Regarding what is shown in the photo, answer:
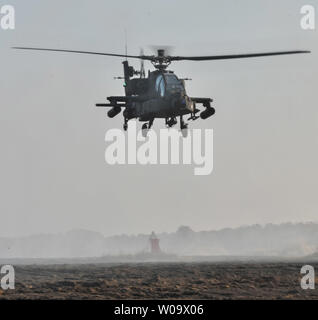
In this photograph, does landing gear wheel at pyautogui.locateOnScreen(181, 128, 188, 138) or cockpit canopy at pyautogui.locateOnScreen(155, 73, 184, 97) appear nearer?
cockpit canopy at pyautogui.locateOnScreen(155, 73, 184, 97)

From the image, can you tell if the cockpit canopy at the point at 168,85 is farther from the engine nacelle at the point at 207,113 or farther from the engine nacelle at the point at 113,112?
the engine nacelle at the point at 113,112

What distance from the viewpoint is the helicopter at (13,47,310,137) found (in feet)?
139

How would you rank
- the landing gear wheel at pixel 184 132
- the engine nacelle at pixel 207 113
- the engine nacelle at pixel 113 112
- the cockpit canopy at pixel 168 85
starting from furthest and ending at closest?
1. the engine nacelle at pixel 113 112
2. the engine nacelle at pixel 207 113
3. the landing gear wheel at pixel 184 132
4. the cockpit canopy at pixel 168 85

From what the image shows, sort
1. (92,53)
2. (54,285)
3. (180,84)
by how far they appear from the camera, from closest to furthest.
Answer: (92,53), (180,84), (54,285)

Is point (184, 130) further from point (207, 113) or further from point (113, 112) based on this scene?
point (113, 112)

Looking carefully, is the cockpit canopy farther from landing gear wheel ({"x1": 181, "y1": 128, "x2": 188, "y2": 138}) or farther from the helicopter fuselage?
landing gear wheel ({"x1": 181, "y1": 128, "x2": 188, "y2": 138})

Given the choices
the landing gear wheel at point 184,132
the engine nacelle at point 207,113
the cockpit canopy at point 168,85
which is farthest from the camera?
the engine nacelle at point 207,113

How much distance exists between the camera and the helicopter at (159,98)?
139 ft

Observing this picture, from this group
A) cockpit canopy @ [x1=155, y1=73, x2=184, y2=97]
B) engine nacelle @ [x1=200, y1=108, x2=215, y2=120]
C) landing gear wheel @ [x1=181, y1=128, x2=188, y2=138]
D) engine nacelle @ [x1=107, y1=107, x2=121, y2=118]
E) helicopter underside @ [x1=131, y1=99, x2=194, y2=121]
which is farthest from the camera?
engine nacelle @ [x1=107, y1=107, x2=121, y2=118]

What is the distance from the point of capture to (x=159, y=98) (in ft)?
142
